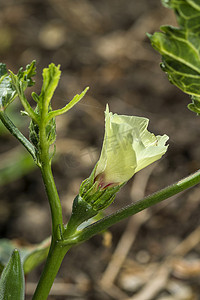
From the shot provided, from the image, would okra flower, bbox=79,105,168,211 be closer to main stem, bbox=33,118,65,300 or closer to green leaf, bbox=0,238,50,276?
main stem, bbox=33,118,65,300

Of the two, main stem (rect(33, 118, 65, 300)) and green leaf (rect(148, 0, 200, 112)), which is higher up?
green leaf (rect(148, 0, 200, 112))

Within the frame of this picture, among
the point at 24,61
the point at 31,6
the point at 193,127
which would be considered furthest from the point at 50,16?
the point at 193,127

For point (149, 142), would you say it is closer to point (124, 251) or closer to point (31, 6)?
point (124, 251)

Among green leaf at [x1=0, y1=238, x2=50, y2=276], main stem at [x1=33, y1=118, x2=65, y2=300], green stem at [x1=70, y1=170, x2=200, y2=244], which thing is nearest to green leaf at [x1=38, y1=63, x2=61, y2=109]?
main stem at [x1=33, y1=118, x2=65, y2=300]

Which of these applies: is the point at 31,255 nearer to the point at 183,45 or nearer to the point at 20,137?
the point at 20,137

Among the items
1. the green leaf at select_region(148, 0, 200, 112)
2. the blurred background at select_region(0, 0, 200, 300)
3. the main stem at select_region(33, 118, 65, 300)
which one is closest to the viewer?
the green leaf at select_region(148, 0, 200, 112)

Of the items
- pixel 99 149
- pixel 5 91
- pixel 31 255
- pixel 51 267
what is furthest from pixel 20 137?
pixel 99 149
